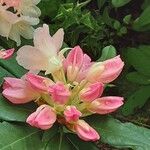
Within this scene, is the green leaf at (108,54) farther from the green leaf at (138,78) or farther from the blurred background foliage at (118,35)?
the green leaf at (138,78)

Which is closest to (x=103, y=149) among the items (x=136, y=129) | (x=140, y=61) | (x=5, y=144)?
(x=140, y=61)

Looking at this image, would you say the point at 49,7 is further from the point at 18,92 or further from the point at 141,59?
the point at 18,92

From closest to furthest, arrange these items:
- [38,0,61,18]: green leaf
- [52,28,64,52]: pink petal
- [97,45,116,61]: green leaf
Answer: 1. [52,28,64,52]: pink petal
2. [97,45,116,61]: green leaf
3. [38,0,61,18]: green leaf

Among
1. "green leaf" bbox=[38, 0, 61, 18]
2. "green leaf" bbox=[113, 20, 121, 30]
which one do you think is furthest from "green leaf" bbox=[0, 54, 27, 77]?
"green leaf" bbox=[113, 20, 121, 30]

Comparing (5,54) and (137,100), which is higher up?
(5,54)

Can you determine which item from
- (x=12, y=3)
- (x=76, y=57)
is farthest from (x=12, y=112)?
(x=12, y=3)

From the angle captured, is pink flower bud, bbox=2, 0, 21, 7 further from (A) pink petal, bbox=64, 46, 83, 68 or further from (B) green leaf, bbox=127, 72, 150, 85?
(B) green leaf, bbox=127, 72, 150, 85

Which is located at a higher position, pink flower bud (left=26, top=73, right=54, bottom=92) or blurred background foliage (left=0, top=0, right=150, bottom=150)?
pink flower bud (left=26, top=73, right=54, bottom=92)
